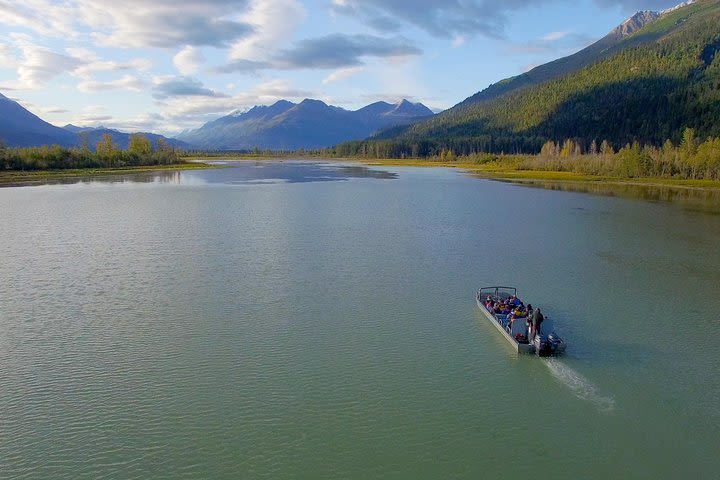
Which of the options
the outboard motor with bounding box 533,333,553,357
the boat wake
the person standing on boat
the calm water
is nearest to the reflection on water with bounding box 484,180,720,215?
the calm water

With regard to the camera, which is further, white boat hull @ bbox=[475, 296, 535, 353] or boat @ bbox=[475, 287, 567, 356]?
white boat hull @ bbox=[475, 296, 535, 353]

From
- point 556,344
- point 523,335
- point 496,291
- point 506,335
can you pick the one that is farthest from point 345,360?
point 496,291

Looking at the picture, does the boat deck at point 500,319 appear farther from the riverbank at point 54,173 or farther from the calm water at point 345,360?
the riverbank at point 54,173

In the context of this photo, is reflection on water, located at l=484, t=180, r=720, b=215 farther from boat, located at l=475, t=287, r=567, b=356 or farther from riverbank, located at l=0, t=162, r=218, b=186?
riverbank, located at l=0, t=162, r=218, b=186

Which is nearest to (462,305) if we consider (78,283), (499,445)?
(499,445)

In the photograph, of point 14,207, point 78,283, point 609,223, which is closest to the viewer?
point 78,283

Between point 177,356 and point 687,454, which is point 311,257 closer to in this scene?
point 177,356
